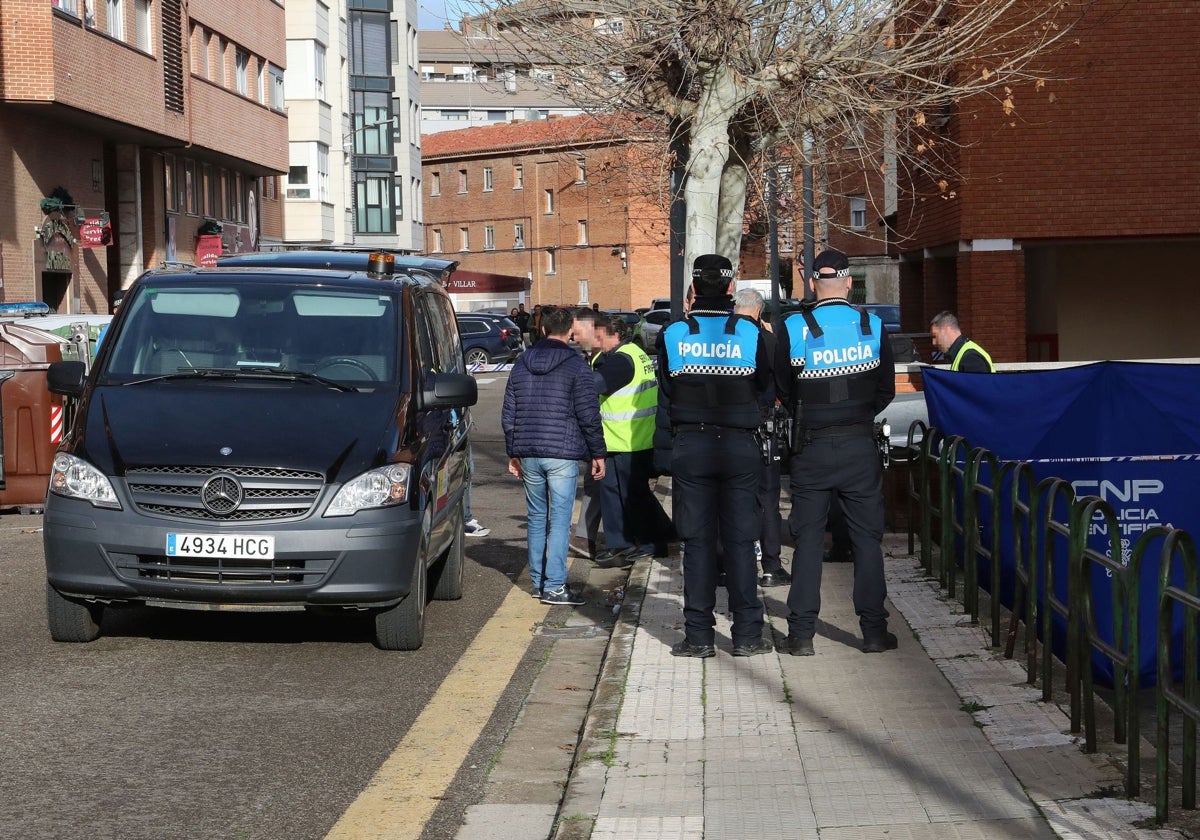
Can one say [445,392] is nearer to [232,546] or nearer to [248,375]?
[248,375]

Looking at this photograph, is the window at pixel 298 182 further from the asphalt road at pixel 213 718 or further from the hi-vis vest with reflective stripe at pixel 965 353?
the asphalt road at pixel 213 718

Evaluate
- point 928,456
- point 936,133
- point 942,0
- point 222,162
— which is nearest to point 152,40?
point 222,162

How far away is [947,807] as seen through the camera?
17.7 feet

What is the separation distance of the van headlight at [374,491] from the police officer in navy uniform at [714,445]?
4.49ft

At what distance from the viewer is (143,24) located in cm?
3450

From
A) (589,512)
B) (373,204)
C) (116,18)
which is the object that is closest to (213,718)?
(589,512)

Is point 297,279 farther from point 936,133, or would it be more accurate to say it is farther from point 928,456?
point 936,133

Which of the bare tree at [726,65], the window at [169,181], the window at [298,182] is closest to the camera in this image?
the bare tree at [726,65]

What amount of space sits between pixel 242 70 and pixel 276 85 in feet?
11.5

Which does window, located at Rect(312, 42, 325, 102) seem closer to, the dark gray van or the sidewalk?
the dark gray van

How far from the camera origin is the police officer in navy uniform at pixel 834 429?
7.82 metres

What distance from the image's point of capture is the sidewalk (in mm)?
5293

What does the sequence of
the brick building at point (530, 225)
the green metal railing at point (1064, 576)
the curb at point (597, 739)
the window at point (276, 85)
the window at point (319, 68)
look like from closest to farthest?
the green metal railing at point (1064, 576) → the curb at point (597, 739) → the window at point (276, 85) → the window at point (319, 68) → the brick building at point (530, 225)

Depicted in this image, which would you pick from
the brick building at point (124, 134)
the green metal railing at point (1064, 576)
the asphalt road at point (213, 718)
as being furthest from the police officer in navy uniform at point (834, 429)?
the brick building at point (124, 134)
